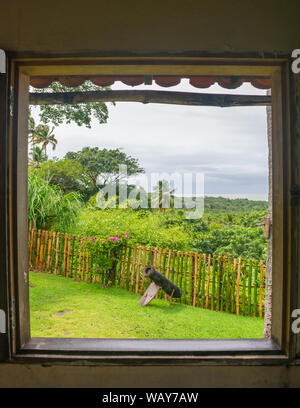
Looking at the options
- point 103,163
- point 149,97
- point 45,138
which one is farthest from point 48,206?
point 45,138

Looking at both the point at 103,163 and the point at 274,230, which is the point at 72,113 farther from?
the point at 103,163

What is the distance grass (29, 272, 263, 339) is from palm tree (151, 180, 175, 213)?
32.5ft

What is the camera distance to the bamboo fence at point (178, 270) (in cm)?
495

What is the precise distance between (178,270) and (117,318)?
1.57 metres

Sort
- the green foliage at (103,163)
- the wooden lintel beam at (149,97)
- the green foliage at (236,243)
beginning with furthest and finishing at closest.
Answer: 1. the green foliage at (103,163)
2. the green foliage at (236,243)
3. the wooden lintel beam at (149,97)

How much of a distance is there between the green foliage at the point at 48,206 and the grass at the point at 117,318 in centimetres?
175

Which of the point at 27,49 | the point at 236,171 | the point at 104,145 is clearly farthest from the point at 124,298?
the point at 236,171

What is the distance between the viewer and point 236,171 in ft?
79.7

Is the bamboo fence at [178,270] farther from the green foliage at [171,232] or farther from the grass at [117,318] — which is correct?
the green foliage at [171,232]

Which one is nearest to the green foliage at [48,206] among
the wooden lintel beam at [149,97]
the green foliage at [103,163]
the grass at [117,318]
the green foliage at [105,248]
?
the green foliage at [105,248]

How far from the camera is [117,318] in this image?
14.8 feet

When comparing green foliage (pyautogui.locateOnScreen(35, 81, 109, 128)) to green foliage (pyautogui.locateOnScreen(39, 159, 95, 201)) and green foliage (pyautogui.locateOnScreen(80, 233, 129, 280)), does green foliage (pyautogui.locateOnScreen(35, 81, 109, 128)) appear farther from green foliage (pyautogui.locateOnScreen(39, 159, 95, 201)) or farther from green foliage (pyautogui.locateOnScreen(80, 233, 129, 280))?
green foliage (pyautogui.locateOnScreen(39, 159, 95, 201))

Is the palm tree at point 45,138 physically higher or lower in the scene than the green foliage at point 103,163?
higher

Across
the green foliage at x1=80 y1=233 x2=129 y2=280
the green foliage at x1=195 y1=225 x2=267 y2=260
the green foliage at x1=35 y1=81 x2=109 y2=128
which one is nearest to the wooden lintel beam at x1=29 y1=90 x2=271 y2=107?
the green foliage at x1=80 y1=233 x2=129 y2=280
